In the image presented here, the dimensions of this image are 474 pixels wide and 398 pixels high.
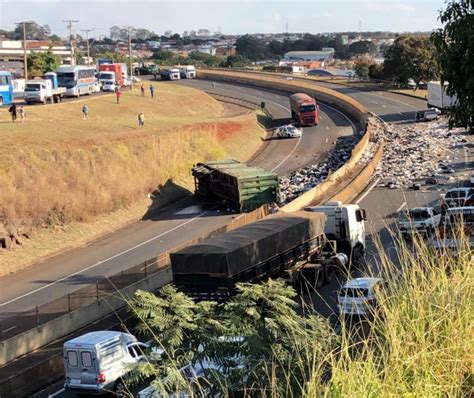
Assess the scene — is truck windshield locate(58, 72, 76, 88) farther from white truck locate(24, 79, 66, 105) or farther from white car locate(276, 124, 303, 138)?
white car locate(276, 124, 303, 138)

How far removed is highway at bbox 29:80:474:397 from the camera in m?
20.8

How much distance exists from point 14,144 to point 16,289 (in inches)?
466

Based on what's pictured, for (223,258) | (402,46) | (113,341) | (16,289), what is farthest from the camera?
(402,46)

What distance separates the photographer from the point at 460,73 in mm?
14492

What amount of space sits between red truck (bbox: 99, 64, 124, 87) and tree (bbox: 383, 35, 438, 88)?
35.2 m

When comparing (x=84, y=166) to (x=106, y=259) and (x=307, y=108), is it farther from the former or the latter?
(x=307, y=108)

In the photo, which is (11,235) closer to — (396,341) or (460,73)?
(460,73)

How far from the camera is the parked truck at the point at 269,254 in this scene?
66.2ft

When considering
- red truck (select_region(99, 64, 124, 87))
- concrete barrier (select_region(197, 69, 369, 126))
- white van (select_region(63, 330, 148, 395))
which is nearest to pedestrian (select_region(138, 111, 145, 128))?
concrete barrier (select_region(197, 69, 369, 126))

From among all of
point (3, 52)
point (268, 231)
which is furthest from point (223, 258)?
point (3, 52)

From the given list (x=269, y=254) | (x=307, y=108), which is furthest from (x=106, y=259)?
(x=307, y=108)

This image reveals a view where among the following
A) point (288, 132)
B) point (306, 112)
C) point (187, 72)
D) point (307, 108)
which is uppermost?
point (187, 72)

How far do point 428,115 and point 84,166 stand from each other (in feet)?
127

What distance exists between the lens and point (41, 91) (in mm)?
58000
